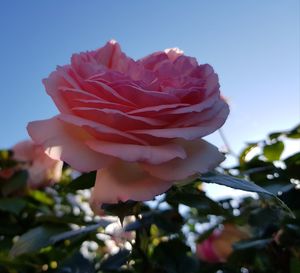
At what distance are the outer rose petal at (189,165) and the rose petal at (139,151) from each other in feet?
0.04

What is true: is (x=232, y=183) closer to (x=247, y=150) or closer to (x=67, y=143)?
(x=67, y=143)

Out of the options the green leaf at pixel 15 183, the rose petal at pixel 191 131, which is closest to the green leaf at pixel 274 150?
the rose petal at pixel 191 131

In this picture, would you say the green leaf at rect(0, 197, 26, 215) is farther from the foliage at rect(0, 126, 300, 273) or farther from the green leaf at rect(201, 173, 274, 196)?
the green leaf at rect(201, 173, 274, 196)

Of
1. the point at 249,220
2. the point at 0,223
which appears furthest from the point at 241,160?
the point at 0,223

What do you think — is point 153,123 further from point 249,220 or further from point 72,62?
point 249,220

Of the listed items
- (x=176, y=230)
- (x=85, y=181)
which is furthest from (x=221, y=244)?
(x=85, y=181)

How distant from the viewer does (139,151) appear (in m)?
0.36

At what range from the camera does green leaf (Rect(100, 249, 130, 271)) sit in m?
0.56

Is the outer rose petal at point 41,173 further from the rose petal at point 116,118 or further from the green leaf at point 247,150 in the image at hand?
the rose petal at point 116,118

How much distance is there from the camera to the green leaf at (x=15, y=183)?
982mm

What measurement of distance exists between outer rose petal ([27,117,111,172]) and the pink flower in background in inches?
23.7

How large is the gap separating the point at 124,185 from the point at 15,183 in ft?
2.25

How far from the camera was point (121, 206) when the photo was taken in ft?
1.34

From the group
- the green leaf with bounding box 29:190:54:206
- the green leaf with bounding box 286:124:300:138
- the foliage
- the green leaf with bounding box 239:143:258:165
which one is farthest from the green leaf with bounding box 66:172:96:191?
the green leaf with bounding box 29:190:54:206
